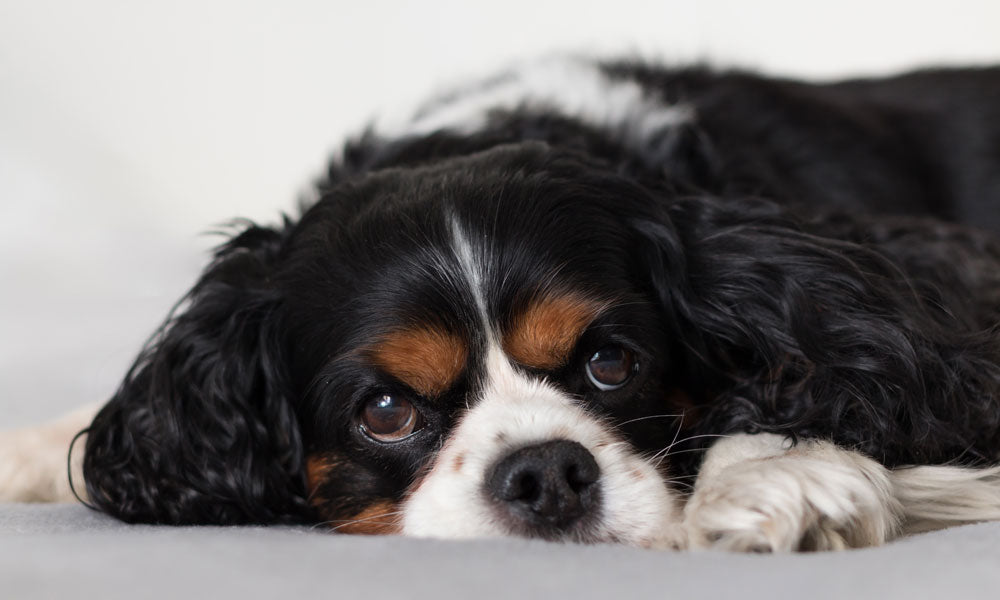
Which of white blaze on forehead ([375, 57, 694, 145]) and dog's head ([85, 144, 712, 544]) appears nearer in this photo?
dog's head ([85, 144, 712, 544])

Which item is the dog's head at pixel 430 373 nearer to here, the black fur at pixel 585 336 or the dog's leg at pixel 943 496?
the black fur at pixel 585 336

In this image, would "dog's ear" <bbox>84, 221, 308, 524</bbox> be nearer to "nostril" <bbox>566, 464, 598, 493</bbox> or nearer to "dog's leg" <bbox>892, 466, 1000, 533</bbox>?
"nostril" <bbox>566, 464, 598, 493</bbox>

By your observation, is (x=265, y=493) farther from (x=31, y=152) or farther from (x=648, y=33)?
(x=648, y=33)

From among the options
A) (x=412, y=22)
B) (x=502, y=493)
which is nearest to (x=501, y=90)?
(x=502, y=493)

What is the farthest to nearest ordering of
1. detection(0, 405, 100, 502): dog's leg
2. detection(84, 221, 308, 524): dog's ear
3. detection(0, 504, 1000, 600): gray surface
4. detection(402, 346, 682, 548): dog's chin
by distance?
detection(0, 405, 100, 502): dog's leg < detection(84, 221, 308, 524): dog's ear < detection(402, 346, 682, 548): dog's chin < detection(0, 504, 1000, 600): gray surface

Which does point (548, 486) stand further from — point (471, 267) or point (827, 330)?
point (827, 330)

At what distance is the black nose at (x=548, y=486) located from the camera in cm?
167

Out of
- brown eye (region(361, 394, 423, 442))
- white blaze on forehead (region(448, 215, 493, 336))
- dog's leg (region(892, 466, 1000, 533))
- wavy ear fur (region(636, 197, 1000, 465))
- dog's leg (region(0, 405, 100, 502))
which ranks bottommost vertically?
dog's leg (region(892, 466, 1000, 533))

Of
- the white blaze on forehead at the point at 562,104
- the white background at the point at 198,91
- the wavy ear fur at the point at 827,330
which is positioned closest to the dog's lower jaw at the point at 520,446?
Answer: the wavy ear fur at the point at 827,330

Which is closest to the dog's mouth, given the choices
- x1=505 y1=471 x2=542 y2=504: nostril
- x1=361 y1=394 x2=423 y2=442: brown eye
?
x1=505 y1=471 x2=542 y2=504: nostril

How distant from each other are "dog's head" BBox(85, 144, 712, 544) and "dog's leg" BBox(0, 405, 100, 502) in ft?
0.64

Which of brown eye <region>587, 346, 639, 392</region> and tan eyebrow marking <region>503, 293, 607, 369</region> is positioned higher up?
tan eyebrow marking <region>503, 293, 607, 369</region>

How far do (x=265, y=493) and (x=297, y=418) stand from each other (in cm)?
15

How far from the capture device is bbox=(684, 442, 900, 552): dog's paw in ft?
4.89
